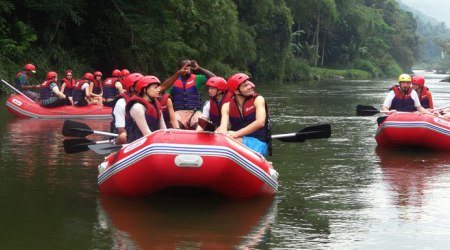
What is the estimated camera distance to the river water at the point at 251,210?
6223mm

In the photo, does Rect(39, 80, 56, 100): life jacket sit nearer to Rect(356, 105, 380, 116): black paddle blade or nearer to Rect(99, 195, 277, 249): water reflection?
Rect(356, 105, 380, 116): black paddle blade

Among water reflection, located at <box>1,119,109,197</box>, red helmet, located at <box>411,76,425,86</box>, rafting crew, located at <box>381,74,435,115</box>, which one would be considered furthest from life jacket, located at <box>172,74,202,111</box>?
red helmet, located at <box>411,76,425,86</box>

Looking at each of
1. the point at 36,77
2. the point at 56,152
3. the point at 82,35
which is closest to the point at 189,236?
the point at 56,152

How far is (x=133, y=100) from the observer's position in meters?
7.92

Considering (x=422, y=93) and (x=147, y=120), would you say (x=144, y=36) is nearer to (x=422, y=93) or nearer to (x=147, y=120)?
(x=422, y=93)

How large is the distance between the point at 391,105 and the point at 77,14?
1893cm

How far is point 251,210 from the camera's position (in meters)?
7.41

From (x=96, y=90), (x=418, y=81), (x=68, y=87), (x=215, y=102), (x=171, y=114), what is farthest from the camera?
(x=96, y=90)

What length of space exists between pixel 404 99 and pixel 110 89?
8438 millimetres

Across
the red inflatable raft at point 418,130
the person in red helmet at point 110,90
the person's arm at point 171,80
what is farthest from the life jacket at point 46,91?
the red inflatable raft at point 418,130

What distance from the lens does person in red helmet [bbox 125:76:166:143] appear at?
7.95 m

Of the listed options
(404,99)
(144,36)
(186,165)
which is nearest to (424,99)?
(404,99)

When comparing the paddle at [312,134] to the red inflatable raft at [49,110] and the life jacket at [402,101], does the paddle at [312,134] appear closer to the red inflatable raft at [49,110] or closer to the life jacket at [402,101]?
the life jacket at [402,101]

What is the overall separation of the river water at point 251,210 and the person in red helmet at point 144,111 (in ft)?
2.55
